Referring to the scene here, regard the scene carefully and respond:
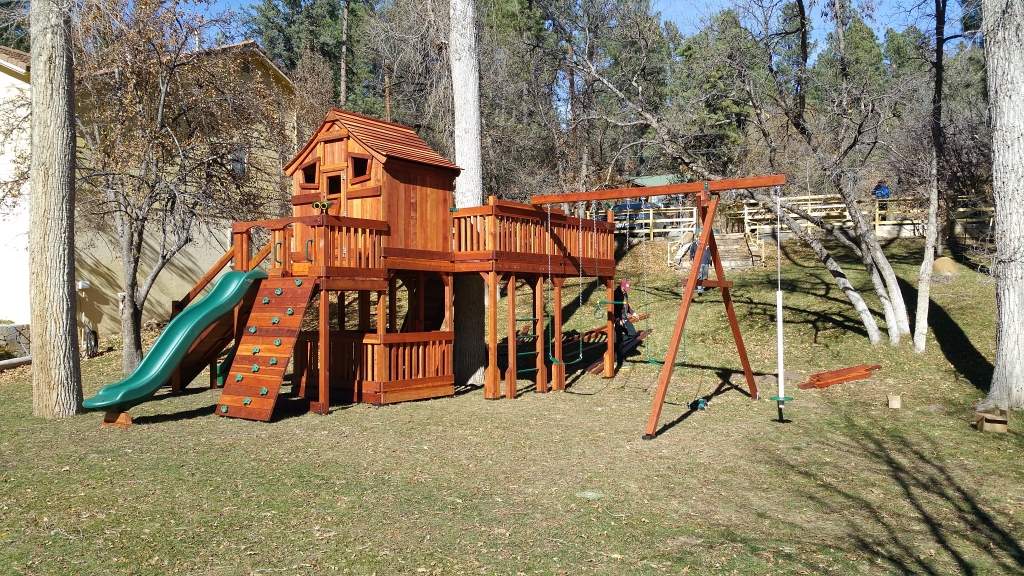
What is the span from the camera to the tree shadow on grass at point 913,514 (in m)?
5.78

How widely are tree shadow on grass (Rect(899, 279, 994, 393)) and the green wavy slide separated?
40.3 feet

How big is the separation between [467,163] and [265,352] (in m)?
6.28

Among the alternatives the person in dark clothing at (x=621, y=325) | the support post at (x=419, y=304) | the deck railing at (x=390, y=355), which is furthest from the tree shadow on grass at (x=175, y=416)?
the person in dark clothing at (x=621, y=325)

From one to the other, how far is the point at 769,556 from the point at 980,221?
2439cm

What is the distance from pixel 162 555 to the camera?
5.58 meters

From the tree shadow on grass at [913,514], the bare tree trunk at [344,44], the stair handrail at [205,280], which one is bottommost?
the tree shadow on grass at [913,514]

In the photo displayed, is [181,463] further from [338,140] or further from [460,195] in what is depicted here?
[460,195]

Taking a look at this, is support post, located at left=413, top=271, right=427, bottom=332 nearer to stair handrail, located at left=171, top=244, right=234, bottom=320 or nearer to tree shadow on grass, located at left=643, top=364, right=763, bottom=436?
stair handrail, located at left=171, top=244, right=234, bottom=320

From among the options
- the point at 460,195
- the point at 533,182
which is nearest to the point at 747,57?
the point at 460,195

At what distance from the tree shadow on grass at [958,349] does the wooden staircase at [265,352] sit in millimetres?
11235

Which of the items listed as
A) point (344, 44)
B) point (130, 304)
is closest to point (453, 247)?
point (130, 304)

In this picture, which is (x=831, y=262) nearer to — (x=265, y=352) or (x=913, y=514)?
(x=913, y=514)

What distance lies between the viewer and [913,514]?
6895 millimetres

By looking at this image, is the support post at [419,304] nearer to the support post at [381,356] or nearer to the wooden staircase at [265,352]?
the support post at [381,356]
